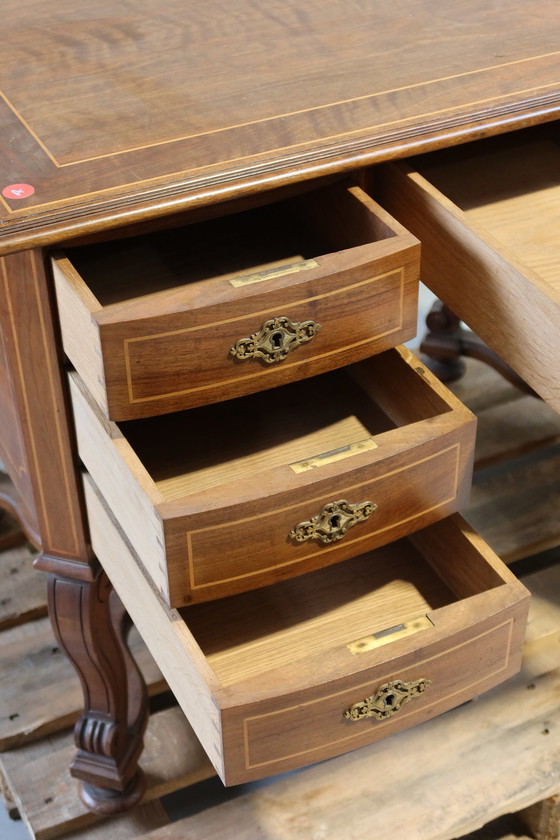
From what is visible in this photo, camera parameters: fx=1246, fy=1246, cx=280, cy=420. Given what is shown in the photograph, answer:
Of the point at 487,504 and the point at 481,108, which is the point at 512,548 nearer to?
the point at 487,504

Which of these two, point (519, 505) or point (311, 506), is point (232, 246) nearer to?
point (311, 506)

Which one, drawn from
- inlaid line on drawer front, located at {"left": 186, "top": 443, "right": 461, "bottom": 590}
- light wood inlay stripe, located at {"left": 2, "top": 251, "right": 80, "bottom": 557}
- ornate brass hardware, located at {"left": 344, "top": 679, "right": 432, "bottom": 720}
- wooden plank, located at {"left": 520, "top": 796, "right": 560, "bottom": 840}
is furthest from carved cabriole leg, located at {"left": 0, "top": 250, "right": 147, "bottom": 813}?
wooden plank, located at {"left": 520, "top": 796, "right": 560, "bottom": 840}

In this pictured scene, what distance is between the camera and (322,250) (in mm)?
1203

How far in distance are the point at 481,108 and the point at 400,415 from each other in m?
0.29

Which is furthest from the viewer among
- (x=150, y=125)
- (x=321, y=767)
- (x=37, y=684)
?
(x=37, y=684)

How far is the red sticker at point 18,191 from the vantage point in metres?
1.01

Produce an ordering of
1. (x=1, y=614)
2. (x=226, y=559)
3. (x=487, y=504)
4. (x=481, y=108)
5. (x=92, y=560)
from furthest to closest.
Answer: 1. (x=487, y=504)
2. (x=1, y=614)
3. (x=92, y=560)
4. (x=481, y=108)
5. (x=226, y=559)

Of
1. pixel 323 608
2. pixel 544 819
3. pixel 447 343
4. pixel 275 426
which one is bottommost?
pixel 544 819

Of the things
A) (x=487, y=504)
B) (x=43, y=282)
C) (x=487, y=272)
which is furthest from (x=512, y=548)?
(x=43, y=282)

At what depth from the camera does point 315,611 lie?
3.84 feet

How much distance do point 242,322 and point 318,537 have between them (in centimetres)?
19

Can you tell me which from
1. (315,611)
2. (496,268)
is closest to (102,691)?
(315,611)

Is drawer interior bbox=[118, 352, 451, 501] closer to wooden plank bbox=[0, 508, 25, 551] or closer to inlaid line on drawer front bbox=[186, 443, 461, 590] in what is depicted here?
inlaid line on drawer front bbox=[186, 443, 461, 590]

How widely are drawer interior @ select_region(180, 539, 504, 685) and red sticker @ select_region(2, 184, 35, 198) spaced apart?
1.35 feet
